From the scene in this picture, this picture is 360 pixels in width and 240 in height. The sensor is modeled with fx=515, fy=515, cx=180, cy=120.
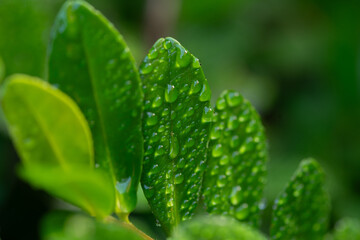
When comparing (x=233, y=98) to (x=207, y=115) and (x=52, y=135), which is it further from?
(x=52, y=135)

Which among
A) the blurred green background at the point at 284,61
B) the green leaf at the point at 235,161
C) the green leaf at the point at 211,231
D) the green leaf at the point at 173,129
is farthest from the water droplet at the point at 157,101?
the blurred green background at the point at 284,61

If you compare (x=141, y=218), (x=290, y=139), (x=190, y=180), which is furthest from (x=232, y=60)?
(x=190, y=180)

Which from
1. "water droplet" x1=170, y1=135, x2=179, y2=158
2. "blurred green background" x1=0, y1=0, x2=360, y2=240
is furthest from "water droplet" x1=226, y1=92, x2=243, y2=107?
"blurred green background" x1=0, y1=0, x2=360, y2=240

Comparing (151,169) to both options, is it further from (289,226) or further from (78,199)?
(289,226)

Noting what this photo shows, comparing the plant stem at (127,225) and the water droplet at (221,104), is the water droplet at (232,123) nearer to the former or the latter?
the water droplet at (221,104)

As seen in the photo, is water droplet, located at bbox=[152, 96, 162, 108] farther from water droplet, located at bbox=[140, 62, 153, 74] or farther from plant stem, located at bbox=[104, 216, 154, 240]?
plant stem, located at bbox=[104, 216, 154, 240]

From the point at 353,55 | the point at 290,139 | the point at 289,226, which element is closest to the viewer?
the point at 289,226

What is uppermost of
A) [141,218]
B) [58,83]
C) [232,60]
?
[58,83]
